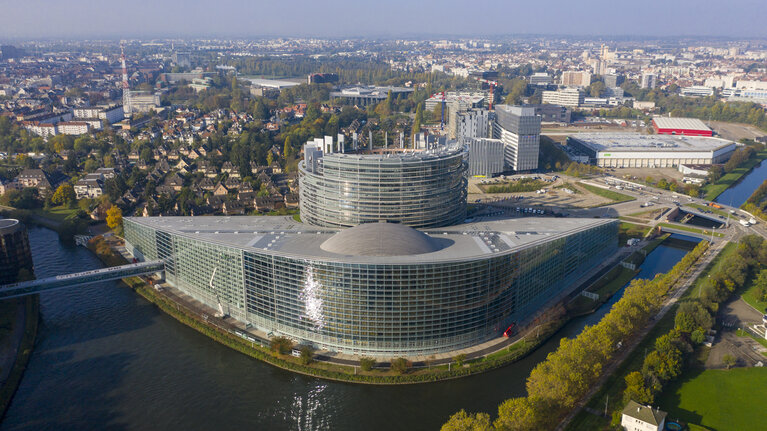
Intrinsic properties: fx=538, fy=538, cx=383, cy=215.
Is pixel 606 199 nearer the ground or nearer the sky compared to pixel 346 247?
nearer the ground

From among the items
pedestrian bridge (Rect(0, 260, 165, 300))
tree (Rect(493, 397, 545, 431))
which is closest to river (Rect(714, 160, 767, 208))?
tree (Rect(493, 397, 545, 431))

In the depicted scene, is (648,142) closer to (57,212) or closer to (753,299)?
(753,299)

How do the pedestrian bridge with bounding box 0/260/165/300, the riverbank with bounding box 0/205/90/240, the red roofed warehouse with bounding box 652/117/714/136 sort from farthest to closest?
the red roofed warehouse with bounding box 652/117/714/136 < the riverbank with bounding box 0/205/90/240 < the pedestrian bridge with bounding box 0/260/165/300

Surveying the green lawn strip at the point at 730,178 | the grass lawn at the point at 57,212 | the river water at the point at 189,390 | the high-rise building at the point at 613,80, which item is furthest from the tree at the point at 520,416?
the high-rise building at the point at 613,80

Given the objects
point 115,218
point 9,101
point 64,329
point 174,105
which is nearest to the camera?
point 64,329

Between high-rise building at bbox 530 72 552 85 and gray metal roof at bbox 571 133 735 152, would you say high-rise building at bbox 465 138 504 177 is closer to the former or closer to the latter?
gray metal roof at bbox 571 133 735 152

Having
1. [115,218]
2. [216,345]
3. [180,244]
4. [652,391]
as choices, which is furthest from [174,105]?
[652,391]

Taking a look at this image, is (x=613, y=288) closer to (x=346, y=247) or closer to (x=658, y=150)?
(x=346, y=247)
